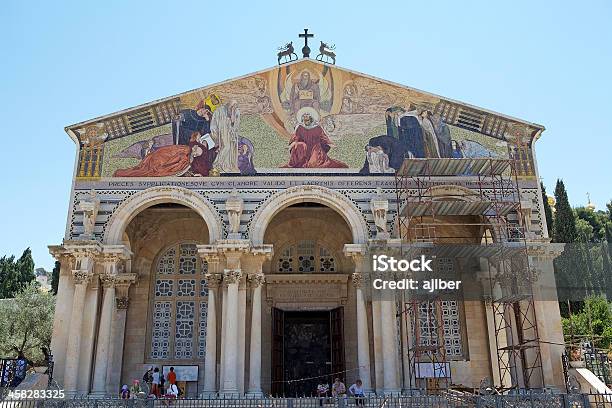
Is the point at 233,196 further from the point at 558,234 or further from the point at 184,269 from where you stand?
the point at 558,234

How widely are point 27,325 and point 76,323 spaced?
16807 millimetres

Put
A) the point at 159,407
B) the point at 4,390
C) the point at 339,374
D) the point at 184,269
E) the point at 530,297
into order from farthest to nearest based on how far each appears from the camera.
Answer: the point at 184,269
the point at 339,374
the point at 530,297
the point at 4,390
the point at 159,407

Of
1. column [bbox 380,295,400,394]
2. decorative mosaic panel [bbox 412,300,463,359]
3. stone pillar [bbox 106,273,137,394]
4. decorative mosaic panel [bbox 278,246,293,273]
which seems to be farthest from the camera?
decorative mosaic panel [bbox 278,246,293,273]

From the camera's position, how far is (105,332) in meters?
19.0

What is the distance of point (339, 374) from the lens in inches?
842

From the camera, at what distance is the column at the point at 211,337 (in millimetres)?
18547

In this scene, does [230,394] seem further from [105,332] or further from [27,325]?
[27,325]

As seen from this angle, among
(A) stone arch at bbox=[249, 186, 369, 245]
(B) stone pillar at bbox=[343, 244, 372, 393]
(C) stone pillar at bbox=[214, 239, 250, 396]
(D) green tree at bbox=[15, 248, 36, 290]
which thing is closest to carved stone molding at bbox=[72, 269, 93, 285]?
(C) stone pillar at bbox=[214, 239, 250, 396]

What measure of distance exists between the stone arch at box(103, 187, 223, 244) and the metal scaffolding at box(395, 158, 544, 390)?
615cm

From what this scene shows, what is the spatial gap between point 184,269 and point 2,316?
1549 centimetres

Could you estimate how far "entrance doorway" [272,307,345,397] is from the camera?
2178 cm

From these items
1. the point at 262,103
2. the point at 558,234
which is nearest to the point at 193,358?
the point at 262,103

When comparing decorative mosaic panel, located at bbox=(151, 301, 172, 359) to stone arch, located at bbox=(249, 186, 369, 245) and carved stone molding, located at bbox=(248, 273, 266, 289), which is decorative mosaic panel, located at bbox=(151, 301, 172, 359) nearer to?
carved stone molding, located at bbox=(248, 273, 266, 289)

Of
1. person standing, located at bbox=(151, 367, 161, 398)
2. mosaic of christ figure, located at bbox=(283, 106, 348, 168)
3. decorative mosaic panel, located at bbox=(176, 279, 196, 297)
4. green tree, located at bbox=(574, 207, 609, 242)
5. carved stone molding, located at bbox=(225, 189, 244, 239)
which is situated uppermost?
green tree, located at bbox=(574, 207, 609, 242)
